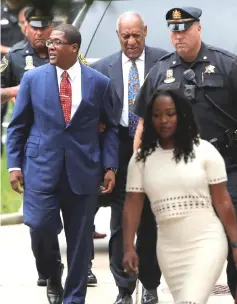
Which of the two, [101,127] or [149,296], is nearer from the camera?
[101,127]

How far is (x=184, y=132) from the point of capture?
4.41 m

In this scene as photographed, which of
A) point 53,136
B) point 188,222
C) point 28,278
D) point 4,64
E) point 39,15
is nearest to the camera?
point 39,15

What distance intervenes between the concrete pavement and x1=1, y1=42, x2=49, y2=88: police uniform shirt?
4.94ft

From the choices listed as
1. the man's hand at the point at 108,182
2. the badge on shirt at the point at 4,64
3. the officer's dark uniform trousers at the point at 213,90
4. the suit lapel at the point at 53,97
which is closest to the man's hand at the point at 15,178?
the suit lapel at the point at 53,97

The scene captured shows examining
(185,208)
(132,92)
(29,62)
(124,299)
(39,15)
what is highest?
(39,15)

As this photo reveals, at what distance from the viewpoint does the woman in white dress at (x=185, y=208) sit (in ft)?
13.6

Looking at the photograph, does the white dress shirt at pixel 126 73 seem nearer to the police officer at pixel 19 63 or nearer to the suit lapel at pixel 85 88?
the suit lapel at pixel 85 88

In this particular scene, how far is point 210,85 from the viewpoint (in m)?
5.30

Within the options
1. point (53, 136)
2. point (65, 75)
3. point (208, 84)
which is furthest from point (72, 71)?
point (208, 84)

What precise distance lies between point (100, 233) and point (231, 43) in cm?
243

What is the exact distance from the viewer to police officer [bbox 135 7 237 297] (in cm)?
532

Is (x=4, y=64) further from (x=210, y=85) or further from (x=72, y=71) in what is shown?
(x=210, y=85)

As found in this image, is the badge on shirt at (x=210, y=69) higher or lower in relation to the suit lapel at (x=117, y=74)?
higher

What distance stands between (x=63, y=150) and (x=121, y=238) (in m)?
0.89
